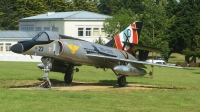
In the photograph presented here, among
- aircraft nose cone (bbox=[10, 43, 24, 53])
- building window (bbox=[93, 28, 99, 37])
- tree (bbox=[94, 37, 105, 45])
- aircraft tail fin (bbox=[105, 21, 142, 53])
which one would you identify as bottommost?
tree (bbox=[94, 37, 105, 45])

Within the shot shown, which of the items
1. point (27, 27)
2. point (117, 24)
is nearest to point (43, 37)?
point (117, 24)

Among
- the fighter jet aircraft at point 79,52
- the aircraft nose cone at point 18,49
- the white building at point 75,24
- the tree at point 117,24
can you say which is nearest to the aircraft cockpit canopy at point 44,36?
the fighter jet aircraft at point 79,52

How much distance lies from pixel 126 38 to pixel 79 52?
5784mm

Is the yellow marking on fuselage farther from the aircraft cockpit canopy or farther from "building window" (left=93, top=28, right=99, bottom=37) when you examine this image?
"building window" (left=93, top=28, right=99, bottom=37)

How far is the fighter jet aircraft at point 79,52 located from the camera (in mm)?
26719

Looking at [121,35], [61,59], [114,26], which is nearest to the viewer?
[61,59]

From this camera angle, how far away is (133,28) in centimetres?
3341

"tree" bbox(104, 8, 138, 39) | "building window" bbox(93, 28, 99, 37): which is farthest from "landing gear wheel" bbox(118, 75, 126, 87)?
"building window" bbox(93, 28, 99, 37)

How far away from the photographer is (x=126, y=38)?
33.0m

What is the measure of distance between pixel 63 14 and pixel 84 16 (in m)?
4.97

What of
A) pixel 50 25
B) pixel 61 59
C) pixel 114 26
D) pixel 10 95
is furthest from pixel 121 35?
pixel 50 25

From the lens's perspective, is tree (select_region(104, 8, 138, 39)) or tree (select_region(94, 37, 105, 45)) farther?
tree (select_region(94, 37, 105, 45))

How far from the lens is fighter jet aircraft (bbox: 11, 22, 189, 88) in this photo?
87.7 ft

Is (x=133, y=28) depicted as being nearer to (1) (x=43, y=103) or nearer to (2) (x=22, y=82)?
(2) (x=22, y=82)
